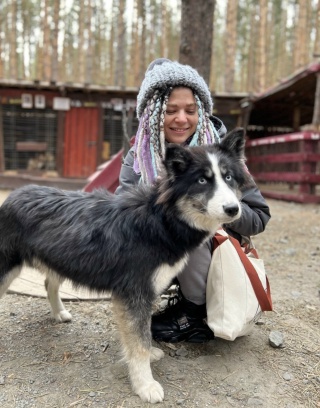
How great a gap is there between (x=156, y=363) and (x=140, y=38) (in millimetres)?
22464

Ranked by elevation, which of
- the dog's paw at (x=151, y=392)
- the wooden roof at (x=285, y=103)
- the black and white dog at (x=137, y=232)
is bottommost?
the dog's paw at (x=151, y=392)

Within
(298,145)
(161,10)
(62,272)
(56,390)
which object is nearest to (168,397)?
(56,390)

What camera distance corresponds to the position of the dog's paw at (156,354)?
2499mm

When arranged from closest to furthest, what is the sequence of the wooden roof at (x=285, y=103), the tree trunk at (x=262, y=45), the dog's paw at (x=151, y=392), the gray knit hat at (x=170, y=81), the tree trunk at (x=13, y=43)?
the dog's paw at (x=151, y=392), the gray knit hat at (x=170, y=81), the wooden roof at (x=285, y=103), the tree trunk at (x=262, y=45), the tree trunk at (x=13, y=43)

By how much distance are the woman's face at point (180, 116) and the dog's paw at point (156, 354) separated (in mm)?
1633

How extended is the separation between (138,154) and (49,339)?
1609 millimetres

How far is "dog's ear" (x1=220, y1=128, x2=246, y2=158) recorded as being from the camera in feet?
7.36

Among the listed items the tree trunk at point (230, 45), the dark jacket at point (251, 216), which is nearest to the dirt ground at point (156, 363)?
the dark jacket at point (251, 216)

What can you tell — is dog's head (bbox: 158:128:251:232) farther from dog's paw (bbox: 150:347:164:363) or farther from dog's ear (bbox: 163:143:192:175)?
dog's paw (bbox: 150:347:164:363)

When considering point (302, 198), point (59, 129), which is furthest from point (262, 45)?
point (302, 198)

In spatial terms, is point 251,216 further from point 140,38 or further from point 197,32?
point 140,38

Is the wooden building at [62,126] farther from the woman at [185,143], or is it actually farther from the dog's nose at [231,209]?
the dog's nose at [231,209]

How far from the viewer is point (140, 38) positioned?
21.9 meters

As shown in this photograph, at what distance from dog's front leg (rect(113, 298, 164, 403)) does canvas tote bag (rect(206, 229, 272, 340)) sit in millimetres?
533
